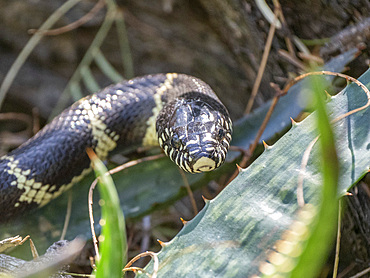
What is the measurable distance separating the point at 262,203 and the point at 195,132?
804mm

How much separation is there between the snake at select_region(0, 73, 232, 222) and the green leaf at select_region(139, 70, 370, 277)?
0.52 metres

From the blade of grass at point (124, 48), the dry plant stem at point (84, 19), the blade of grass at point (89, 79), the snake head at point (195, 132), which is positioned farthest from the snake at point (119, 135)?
the dry plant stem at point (84, 19)

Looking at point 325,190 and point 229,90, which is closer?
point 325,190

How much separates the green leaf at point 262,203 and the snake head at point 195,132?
496 mm

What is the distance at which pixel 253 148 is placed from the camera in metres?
2.18

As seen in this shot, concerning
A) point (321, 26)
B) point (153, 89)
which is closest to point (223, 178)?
point (153, 89)

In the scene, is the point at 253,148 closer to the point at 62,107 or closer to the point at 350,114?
the point at 350,114

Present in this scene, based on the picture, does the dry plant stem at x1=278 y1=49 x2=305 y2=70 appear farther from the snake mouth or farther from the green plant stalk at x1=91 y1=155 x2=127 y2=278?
the green plant stalk at x1=91 y1=155 x2=127 y2=278

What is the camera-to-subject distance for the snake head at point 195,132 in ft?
6.55

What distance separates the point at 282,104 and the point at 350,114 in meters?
0.77

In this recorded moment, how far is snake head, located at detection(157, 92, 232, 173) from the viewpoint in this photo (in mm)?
1997

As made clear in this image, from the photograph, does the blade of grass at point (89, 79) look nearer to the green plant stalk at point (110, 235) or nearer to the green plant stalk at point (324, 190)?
the green plant stalk at point (110, 235)

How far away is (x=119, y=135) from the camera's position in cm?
262

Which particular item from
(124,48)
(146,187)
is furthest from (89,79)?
(146,187)
